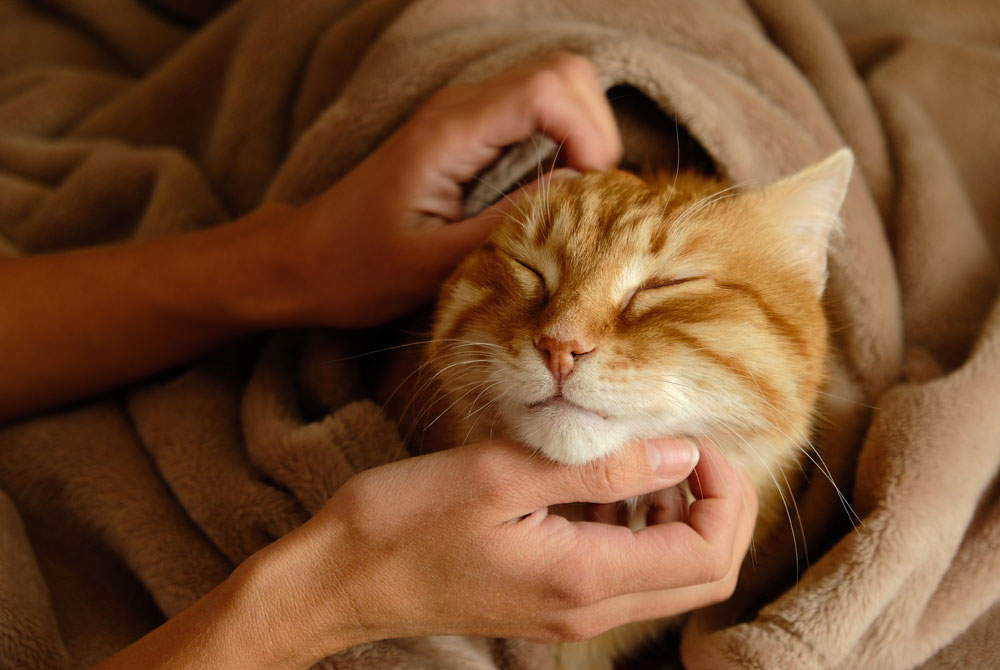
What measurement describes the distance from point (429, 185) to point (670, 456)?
58 cm

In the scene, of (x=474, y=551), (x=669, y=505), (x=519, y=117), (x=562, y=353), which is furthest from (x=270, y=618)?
(x=519, y=117)

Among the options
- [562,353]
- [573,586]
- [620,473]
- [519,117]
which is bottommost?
[573,586]

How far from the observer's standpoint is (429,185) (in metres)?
1.20

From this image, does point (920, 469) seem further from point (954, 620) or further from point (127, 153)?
point (127, 153)

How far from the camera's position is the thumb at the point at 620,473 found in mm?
936

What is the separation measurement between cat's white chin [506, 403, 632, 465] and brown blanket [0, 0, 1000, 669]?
0.38m

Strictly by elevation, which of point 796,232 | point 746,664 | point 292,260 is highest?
point 796,232

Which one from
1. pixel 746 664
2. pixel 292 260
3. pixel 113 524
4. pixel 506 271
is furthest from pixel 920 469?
pixel 113 524

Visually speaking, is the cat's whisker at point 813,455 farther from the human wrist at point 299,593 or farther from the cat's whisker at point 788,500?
the human wrist at point 299,593

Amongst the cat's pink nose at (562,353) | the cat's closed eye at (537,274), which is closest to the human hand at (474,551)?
the cat's pink nose at (562,353)

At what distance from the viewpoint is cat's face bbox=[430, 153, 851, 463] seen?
913mm

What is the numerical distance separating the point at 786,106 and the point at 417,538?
110 cm

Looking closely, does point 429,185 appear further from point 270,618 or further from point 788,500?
point 788,500

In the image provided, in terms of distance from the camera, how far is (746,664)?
1090 millimetres
